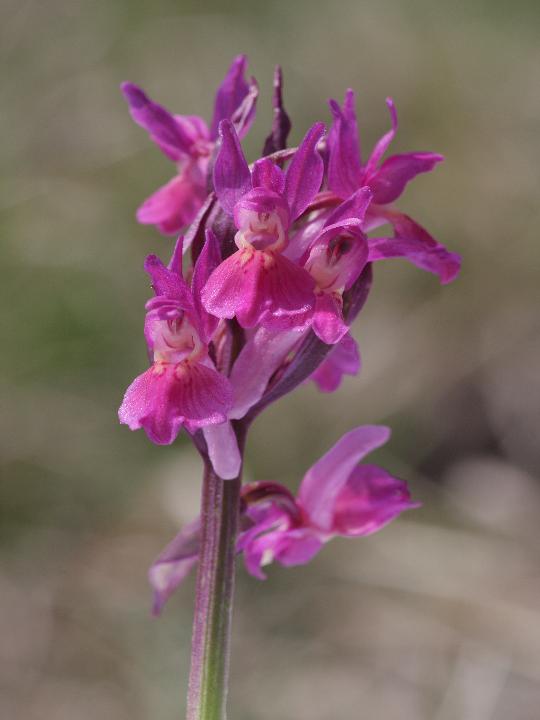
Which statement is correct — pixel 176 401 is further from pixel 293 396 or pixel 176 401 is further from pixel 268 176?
pixel 293 396

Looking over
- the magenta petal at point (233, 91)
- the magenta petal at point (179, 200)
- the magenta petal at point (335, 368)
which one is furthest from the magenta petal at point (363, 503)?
the magenta petal at point (233, 91)

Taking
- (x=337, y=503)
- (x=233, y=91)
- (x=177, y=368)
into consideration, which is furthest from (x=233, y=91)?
(x=337, y=503)

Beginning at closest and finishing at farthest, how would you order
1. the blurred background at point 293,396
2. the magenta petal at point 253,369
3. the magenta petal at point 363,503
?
1. the magenta petal at point 253,369
2. the magenta petal at point 363,503
3. the blurred background at point 293,396

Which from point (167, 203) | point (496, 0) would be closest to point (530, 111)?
point (496, 0)

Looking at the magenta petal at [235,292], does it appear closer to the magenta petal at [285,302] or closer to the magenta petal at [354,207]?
the magenta petal at [285,302]

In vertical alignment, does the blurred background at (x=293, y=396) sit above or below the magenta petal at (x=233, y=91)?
below

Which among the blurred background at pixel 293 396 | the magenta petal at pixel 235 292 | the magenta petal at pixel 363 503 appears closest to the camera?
the magenta petal at pixel 235 292

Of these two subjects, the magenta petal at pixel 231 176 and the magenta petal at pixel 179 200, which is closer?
the magenta petal at pixel 231 176

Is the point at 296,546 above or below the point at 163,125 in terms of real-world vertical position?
below

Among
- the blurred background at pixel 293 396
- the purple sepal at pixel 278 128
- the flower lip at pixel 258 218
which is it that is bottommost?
the blurred background at pixel 293 396
